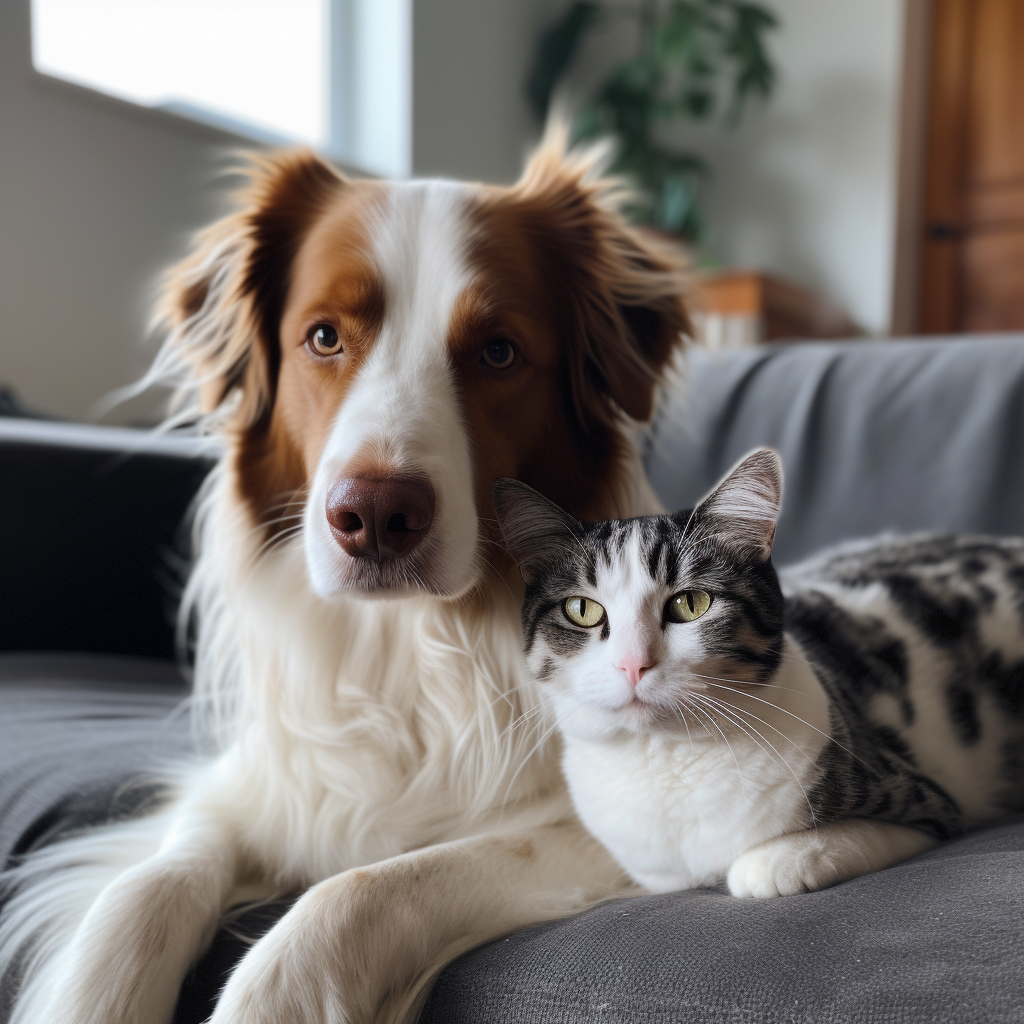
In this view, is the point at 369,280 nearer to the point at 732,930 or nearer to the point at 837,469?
the point at 732,930

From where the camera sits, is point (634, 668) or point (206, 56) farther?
point (206, 56)

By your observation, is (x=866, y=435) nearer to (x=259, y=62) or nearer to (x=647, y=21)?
(x=259, y=62)

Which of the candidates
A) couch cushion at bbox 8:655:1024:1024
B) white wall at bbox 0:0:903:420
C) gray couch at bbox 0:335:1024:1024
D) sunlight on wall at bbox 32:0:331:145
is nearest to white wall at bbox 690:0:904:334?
white wall at bbox 0:0:903:420

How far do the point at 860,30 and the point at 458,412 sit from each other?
188 inches

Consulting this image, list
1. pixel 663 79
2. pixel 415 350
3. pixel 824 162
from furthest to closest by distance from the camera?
pixel 824 162, pixel 663 79, pixel 415 350

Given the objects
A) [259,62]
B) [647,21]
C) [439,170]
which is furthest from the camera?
[647,21]

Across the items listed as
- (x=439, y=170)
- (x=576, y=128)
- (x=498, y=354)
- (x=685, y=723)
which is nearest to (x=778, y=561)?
(x=498, y=354)

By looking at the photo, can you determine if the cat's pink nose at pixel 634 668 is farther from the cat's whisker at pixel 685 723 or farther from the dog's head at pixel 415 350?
the dog's head at pixel 415 350

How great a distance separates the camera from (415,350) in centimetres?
115

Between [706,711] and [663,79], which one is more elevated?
[663,79]

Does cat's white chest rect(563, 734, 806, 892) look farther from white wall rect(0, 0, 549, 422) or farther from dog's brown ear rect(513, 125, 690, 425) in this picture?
white wall rect(0, 0, 549, 422)

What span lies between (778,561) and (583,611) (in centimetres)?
108

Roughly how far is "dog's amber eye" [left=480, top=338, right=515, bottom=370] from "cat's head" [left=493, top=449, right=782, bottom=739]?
0.69 feet

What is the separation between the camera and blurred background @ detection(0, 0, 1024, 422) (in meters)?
3.08
